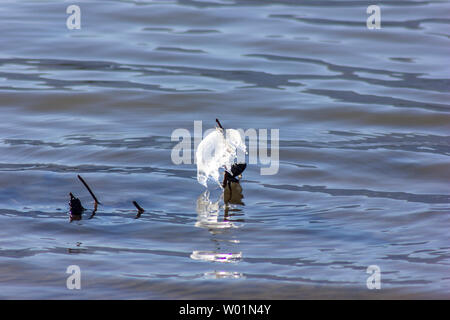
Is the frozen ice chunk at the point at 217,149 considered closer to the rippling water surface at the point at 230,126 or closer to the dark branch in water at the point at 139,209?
the rippling water surface at the point at 230,126

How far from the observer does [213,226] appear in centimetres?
546

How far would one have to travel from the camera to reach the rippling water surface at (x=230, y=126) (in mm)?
4770

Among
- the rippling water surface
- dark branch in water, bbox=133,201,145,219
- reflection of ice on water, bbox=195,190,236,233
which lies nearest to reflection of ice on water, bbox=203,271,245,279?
the rippling water surface

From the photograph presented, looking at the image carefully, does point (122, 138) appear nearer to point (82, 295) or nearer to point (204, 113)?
point (204, 113)

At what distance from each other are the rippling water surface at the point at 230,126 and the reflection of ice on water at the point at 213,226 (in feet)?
0.06

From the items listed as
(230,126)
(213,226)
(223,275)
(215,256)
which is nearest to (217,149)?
(213,226)

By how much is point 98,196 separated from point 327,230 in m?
1.96

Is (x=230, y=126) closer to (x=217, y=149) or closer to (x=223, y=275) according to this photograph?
(x=217, y=149)

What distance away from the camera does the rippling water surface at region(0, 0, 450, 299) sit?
15.6 feet

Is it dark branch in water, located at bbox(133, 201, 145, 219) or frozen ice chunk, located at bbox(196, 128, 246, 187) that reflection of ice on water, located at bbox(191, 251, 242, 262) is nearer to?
frozen ice chunk, located at bbox(196, 128, 246, 187)

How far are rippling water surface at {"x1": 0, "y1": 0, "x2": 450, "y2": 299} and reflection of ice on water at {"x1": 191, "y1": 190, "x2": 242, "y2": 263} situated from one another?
0.02 metres

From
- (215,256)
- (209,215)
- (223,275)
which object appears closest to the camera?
(223,275)

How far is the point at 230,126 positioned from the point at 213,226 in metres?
2.77

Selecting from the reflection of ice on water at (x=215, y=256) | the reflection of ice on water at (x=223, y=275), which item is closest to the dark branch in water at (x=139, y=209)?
the reflection of ice on water at (x=215, y=256)
